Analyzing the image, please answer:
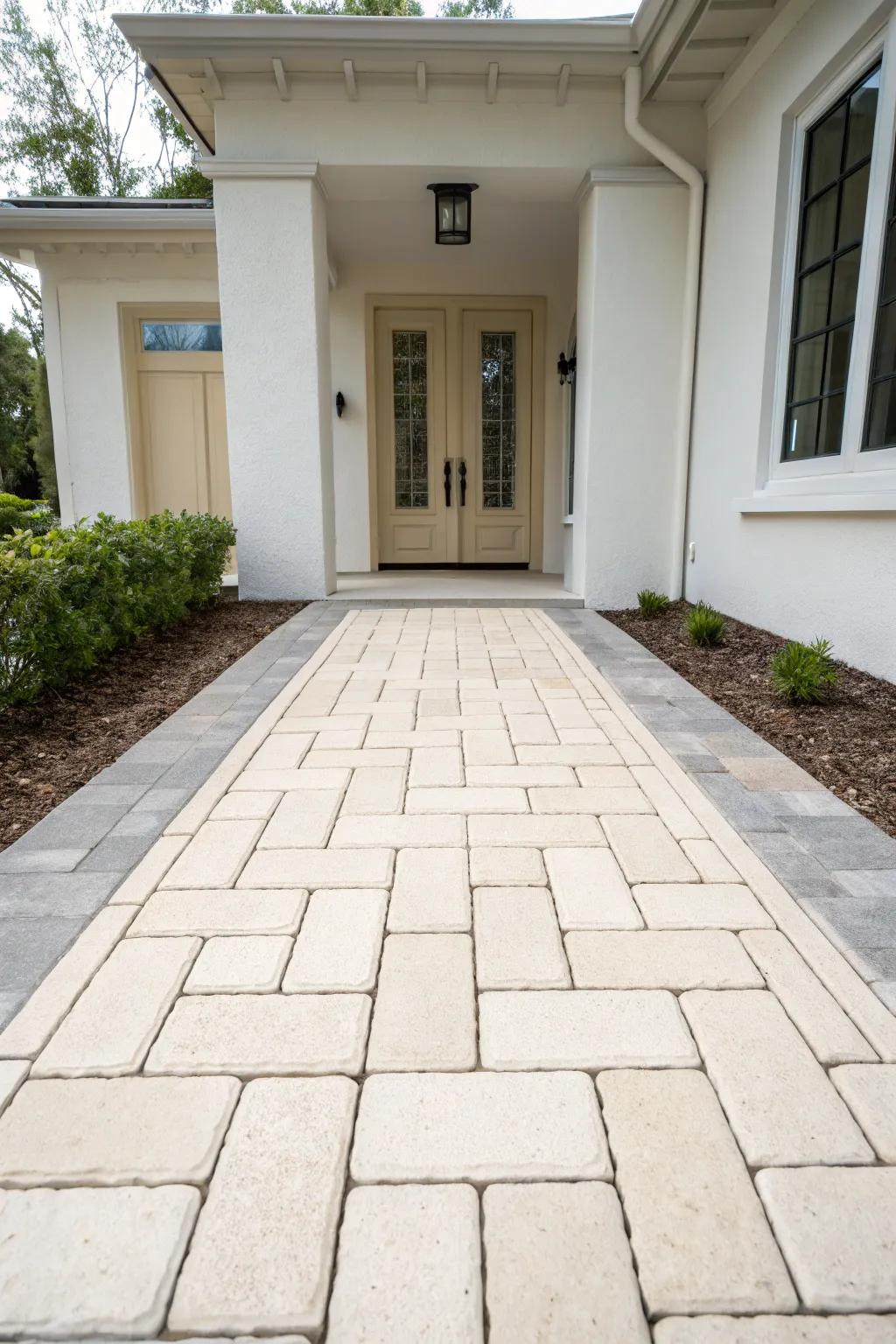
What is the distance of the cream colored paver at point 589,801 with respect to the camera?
7.69 ft

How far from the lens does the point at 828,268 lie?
418cm

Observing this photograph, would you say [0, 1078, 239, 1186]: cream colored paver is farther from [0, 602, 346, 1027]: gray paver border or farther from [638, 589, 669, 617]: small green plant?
[638, 589, 669, 617]: small green plant

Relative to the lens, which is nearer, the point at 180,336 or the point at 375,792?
the point at 375,792

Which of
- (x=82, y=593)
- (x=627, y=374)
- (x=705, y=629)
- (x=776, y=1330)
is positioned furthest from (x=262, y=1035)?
(x=627, y=374)

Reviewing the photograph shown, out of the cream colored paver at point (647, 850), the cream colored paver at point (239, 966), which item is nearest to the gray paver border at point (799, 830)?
the cream colored paver at point (647, 850)

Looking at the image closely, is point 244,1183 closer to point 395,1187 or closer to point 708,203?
point 395,1187

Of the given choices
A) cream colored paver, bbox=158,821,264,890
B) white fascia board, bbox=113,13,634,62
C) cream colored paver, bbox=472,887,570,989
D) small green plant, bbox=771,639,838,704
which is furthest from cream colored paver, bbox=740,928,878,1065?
white fascia board, bbox=113,13,634,62

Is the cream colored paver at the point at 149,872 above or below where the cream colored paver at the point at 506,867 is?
above

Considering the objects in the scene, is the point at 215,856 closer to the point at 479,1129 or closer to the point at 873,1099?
the point at 479,1129

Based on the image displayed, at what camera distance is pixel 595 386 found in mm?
5918

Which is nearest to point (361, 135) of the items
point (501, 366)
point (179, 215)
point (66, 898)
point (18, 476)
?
point (179, 215)

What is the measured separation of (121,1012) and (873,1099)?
4.07ft

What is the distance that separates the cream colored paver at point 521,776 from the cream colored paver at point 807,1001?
95 cm

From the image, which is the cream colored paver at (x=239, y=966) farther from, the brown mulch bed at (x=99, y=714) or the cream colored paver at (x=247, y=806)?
the brown mulch bed at (x=99, y=714)
